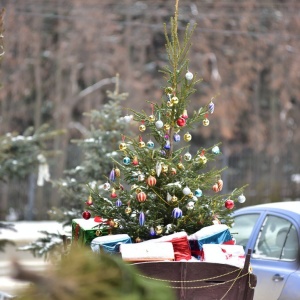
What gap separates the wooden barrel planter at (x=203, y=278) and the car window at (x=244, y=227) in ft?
8.65

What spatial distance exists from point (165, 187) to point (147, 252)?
87 centimetres

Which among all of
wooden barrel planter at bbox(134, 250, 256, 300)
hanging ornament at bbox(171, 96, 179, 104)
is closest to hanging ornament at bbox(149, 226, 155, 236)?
wooden barrel planter at bbox(134, 250, 256, 300)

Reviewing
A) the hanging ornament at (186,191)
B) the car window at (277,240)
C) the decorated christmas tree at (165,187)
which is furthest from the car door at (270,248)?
the hanging ornament at (186,191)

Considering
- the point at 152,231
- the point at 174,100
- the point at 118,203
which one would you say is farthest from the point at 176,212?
the point at 174,100

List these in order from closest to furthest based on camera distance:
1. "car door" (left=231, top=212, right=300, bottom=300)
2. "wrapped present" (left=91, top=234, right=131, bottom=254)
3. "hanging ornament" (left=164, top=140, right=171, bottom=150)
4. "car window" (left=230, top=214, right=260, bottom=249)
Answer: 1. "wrapped present" (left=91, top=234, right=131, bottom=254)
2. "hanging ornament" (left=164, top=140, right=171, bottom=150)
3. "car door" (left=231, top=212, right=300, bottom=300)
4. "car window" (left=230, top=214, right=260, bottom=249)

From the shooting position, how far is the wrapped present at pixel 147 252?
6203mm

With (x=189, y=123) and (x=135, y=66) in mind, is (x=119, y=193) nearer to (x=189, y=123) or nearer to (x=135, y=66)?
(x=189, y=123)

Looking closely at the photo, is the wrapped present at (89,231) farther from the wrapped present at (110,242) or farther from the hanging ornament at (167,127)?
the hanging ornament at (167,127)

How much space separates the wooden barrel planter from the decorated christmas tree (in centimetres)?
72

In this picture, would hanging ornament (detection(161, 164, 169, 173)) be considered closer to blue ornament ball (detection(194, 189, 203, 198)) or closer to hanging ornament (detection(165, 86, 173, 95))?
blue ornament ball (detection(194, 189, 203, 198))

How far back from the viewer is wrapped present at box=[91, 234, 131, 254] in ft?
20.9

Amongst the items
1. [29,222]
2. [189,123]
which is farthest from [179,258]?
[29,222]

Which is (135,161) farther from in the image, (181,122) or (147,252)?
(147,252)

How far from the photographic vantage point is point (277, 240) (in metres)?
8.52
